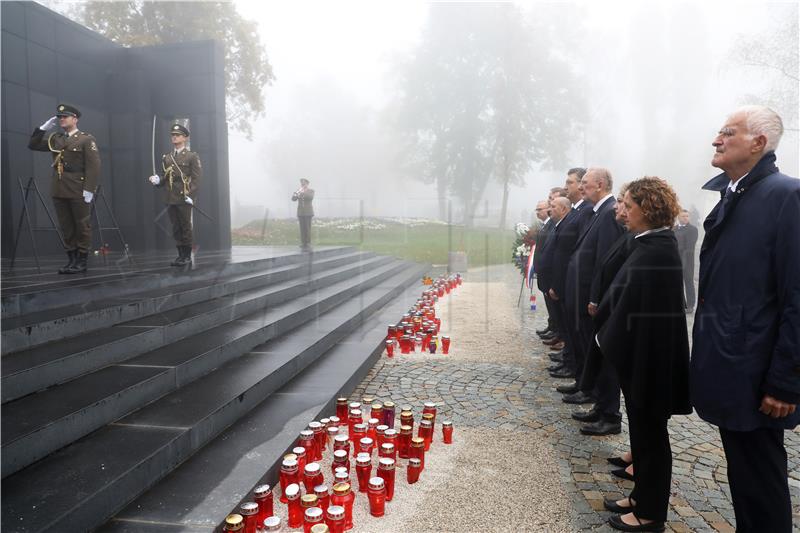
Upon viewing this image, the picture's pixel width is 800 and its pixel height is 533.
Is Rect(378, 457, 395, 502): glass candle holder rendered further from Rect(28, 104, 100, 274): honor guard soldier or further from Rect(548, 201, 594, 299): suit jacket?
Rect(28, 104, 100, 274): honor guard soldier

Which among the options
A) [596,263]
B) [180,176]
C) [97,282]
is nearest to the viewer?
[596,263]

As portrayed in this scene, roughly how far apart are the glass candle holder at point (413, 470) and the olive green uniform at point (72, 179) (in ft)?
19.2

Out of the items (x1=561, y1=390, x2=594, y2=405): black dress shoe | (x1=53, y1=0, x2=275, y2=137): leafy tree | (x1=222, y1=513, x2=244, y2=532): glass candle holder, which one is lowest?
(x1=561, y1=390, x2=594, y2=405): black dress shoe

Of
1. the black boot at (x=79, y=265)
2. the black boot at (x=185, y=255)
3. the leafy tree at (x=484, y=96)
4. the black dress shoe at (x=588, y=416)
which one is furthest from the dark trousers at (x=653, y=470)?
the leafy tree at (x=484, y=96)

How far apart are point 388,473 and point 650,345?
191 centimetres

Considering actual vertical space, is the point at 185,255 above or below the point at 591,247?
below

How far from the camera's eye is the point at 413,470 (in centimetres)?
362

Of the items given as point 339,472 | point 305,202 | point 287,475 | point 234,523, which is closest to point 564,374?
point 339,472

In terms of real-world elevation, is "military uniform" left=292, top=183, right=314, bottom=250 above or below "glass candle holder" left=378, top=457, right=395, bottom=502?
above

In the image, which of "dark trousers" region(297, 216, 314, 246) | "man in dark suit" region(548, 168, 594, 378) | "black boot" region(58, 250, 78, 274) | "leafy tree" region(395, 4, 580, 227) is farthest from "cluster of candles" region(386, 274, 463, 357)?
"leafy tree" region(395, 4, 580, 227)

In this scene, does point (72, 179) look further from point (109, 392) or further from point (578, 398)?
point (578, 398)

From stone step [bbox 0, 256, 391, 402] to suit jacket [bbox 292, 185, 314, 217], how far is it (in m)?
8.24

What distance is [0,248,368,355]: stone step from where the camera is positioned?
4.02 m

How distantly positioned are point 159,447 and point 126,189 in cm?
1163
